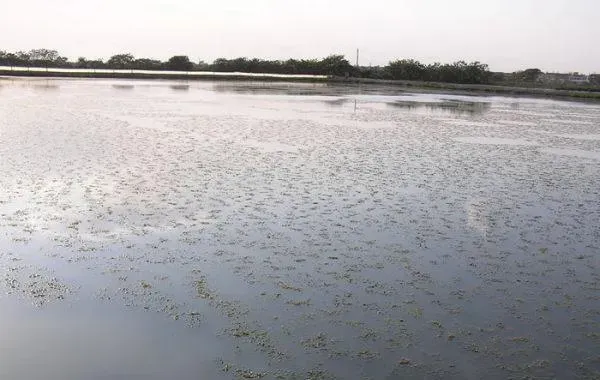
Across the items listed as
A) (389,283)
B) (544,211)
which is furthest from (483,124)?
(389,283)

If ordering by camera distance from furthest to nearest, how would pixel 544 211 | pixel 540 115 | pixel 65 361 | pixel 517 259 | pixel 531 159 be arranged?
pixel 540 115 < pixel 531 159 < pixel 544 211 < pixel 517 259 < pixel 65 361

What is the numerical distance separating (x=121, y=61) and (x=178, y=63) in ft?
34.7

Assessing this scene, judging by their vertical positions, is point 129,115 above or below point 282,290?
above

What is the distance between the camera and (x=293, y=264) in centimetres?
861

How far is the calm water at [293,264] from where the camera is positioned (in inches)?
235

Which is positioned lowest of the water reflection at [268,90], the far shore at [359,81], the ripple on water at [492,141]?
the ripple on water at [492,141]

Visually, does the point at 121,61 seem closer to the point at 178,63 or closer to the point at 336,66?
the point at 178,63

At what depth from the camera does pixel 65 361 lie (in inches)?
225

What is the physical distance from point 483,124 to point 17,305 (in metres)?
28.0

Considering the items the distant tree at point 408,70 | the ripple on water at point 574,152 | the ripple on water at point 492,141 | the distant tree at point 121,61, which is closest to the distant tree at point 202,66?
the distant tree at point 121,61

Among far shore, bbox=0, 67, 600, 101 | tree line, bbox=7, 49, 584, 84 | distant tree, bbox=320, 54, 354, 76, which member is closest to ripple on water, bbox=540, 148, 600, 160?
far shore, bbox=0, 67, 600, 101

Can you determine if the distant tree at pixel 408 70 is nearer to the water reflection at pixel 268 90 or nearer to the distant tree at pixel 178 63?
the water reflection at pixel 268 90

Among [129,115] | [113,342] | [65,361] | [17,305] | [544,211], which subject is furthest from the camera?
[129,115]

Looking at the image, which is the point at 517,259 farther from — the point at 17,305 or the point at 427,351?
the point at 17,305
